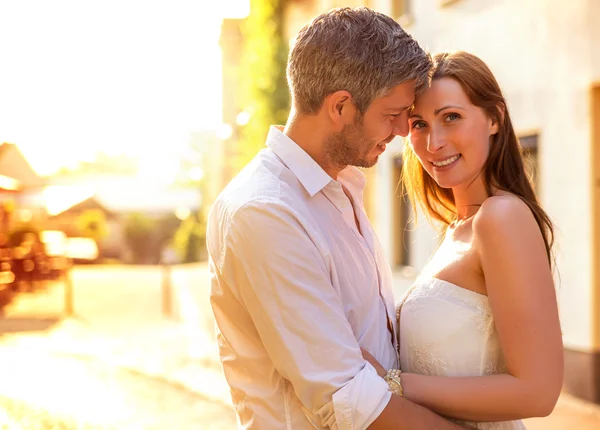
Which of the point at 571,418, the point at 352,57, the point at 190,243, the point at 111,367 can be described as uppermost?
the point at 352,57

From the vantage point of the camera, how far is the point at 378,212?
1377cm

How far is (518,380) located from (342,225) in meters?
0.67

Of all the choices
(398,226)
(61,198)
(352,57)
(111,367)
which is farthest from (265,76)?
(352,57)

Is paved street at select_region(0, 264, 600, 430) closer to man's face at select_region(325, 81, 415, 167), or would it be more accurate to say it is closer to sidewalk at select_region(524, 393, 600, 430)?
sidewalk at select_region(524, 393, 600, 430)

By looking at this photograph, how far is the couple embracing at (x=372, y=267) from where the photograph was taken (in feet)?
7.26

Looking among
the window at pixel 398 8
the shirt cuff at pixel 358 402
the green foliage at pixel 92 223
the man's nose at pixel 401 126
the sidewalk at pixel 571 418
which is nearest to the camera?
the shirt cuff at pixel 358 402

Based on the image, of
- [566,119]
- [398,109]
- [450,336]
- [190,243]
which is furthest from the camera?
[190,243]

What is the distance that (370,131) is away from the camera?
2.57 metres

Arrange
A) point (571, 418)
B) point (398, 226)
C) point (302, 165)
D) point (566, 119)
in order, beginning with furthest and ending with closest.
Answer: point (398, 226), point (566, 119), point (571, 418), point (302, 165)

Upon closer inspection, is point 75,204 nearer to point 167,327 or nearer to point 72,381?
point 167,327

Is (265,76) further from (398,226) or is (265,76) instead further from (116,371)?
(116,371)

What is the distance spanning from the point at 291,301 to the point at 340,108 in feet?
2.04

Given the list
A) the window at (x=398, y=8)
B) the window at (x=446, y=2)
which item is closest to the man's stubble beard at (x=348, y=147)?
the window at (x=446, y=2)

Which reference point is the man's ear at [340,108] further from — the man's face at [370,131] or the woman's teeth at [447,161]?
the woman's teeth at [447,161]
